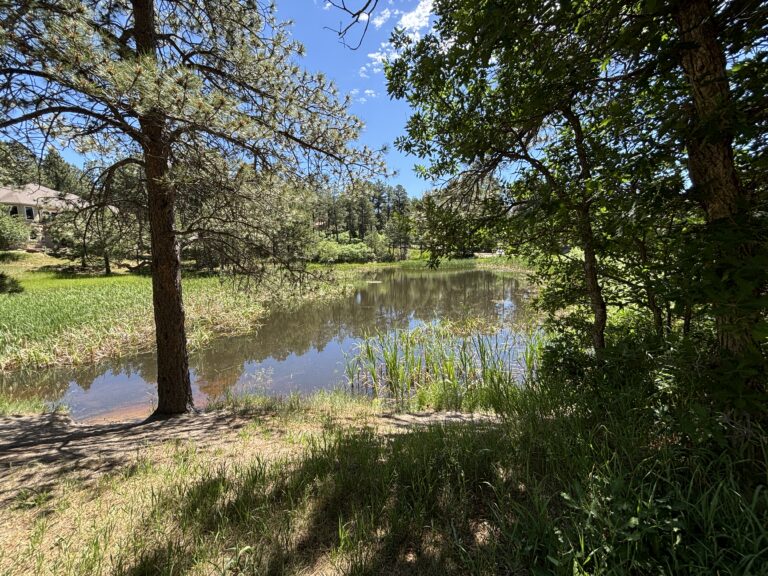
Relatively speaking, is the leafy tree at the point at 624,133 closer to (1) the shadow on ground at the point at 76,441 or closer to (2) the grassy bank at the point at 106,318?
(2) the grassy bank at the point at 106,318

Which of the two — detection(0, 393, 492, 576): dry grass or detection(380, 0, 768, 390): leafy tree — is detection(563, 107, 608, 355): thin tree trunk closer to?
detection(380, 0, 768, 390): leafy tree

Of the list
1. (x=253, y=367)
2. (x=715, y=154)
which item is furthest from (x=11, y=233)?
(x=715, y=154)

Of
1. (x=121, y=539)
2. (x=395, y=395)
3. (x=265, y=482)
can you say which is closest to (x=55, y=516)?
(x=121, y=539)

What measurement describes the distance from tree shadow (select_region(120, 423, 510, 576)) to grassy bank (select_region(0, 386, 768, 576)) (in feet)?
0.03

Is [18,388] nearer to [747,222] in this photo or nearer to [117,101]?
[117,101]

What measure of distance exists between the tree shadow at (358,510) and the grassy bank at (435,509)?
0.01 metres

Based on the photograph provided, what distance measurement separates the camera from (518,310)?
14.2 meters

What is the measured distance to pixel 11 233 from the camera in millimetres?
31547

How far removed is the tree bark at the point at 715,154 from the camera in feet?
5.93

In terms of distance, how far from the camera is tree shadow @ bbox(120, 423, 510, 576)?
1787 mm

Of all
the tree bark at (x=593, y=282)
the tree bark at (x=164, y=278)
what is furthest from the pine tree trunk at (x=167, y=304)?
the tree bark at (x=593, y=282)

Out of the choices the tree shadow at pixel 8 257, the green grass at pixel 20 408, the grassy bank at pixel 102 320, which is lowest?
the green grass at pixel 20 408

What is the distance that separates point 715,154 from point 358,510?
3124 millimetres

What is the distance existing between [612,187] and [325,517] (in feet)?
10.5
